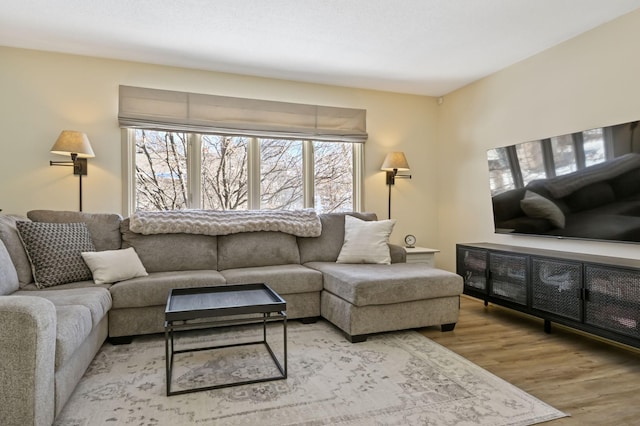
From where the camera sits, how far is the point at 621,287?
7.86ft

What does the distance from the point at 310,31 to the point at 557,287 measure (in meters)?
2.73

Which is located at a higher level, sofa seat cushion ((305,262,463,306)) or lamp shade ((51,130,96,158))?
lamp shade ((51,130,96,158))

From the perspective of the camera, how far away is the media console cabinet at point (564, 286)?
7.79ft

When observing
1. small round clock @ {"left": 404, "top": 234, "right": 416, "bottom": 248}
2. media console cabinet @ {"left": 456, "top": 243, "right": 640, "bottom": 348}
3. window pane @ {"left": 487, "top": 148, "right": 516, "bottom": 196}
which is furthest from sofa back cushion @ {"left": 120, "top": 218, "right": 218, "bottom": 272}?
window pane @ {"left": 487, "top": 148, "right": 516, "bottom": 196}

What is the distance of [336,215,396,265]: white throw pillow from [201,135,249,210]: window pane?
1254mm

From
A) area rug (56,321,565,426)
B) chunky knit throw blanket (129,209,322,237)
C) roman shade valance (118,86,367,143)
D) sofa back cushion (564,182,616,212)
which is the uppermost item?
roman shade valance (118,86,367,143)

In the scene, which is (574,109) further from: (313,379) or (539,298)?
(313,379)

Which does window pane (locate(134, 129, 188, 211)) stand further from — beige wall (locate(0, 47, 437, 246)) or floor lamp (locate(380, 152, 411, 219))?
floor lamp (locate(380, 152, 411, 219))

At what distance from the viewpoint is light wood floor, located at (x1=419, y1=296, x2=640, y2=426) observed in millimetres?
1900

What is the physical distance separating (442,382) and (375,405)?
0.48 metres

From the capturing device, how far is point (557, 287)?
9.23 feet

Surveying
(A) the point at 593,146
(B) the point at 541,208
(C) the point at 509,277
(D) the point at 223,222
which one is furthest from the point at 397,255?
(A) the point at 593,146

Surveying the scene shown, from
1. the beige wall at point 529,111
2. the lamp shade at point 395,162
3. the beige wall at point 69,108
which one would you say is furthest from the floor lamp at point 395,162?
the beige wall at point 69,108

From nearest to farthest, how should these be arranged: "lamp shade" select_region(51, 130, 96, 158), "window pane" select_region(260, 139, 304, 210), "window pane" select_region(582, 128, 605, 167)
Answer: "window pane" select_region(582, 128, 605, 167) → "lamp shade" select_region(51, 130, 96, 158) → "window pane" select_region(260, 139, 304, 210)
